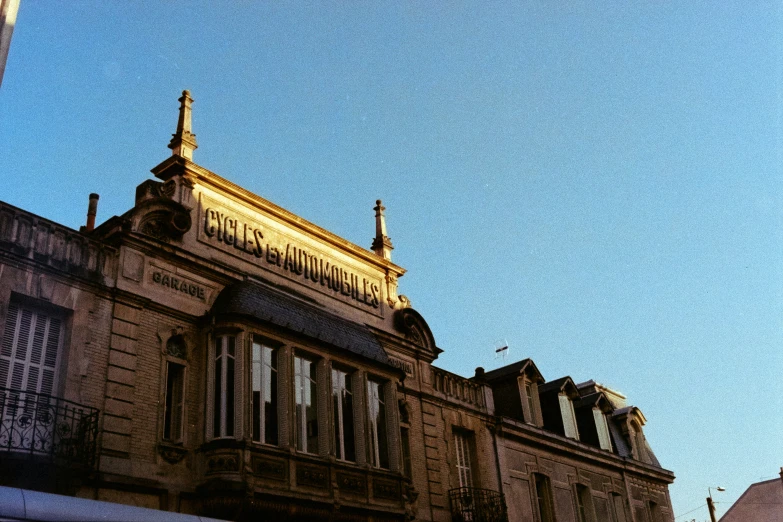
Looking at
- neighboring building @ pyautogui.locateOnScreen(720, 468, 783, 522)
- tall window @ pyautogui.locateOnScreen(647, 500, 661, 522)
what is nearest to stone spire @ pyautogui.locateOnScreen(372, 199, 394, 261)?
tall window @ pyautogui.locateOnScreen(647, 500, 661, 522)

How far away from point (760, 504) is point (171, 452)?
39.1 m

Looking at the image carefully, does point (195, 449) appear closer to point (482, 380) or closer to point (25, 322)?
point (25, 322)

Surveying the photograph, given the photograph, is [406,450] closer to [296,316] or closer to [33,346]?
[296,316]

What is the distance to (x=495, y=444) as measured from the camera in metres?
23.4

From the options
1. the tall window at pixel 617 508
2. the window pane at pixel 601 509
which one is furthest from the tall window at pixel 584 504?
the tall window at pixel 617 508

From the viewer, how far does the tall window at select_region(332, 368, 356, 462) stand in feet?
58.1

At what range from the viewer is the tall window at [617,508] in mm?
27391

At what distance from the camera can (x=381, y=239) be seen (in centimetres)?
2303

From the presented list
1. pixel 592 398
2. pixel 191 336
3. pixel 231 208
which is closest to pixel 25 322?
pixel 191 336

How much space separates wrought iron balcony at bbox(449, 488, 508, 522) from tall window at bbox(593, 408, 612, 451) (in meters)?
8.05

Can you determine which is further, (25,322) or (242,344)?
(242,344)

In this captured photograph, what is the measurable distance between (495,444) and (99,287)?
1273cm

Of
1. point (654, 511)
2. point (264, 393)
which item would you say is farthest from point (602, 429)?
point (264, 393)

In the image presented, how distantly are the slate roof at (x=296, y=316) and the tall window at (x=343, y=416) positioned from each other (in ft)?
2.33
